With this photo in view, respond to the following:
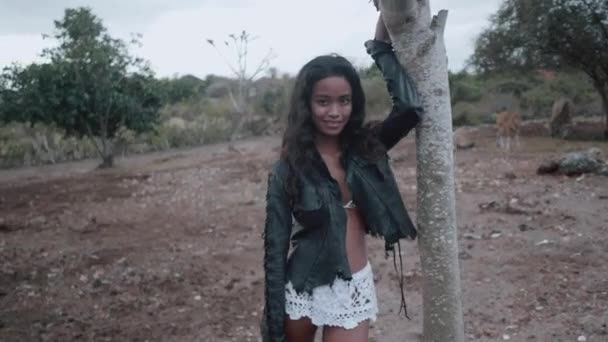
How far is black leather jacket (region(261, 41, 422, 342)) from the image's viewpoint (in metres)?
2.26

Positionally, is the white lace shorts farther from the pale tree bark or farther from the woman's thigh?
the pale tree bark

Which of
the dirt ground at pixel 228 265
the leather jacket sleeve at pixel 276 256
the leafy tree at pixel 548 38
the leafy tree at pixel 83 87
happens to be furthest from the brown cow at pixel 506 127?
the leather jacket sleeve at pixel 276 256

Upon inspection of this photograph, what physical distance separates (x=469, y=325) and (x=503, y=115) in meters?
12.4

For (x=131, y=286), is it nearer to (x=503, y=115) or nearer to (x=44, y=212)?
(x=44, y=212)

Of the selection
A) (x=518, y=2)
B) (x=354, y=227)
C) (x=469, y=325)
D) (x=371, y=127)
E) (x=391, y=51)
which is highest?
(x=518, y=2)

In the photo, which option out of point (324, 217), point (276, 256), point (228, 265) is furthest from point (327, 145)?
point (228, 265)

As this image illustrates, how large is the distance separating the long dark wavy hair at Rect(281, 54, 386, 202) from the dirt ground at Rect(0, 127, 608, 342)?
224 centimetres

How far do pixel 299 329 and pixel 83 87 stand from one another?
53.9ft

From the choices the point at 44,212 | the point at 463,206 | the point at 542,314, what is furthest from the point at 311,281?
the point at 44,212

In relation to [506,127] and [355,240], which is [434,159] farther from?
[506,127]

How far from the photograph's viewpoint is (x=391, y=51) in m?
2.41

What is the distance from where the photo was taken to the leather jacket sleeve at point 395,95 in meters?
2.24

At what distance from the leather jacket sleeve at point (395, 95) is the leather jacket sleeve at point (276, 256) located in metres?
0.48

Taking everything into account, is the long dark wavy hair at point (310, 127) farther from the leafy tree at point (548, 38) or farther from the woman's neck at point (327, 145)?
the leafy tree at point (548, 38)
